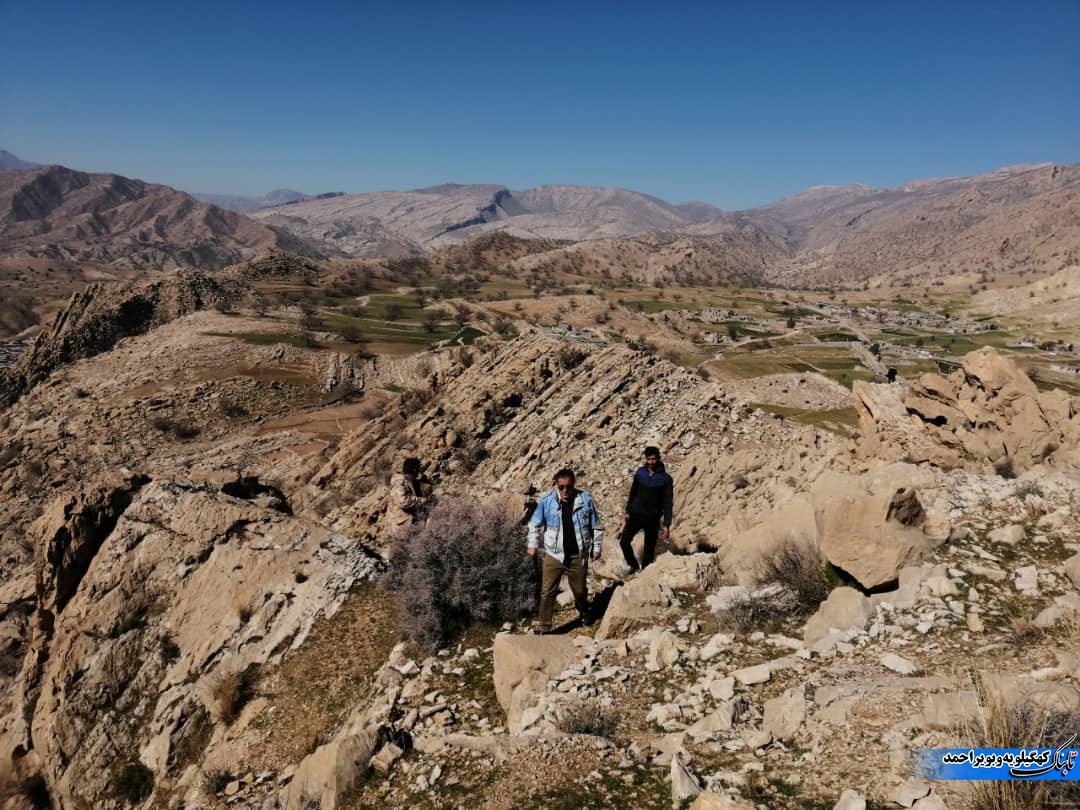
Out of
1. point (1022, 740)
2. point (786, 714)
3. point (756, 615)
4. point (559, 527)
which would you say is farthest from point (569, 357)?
point (1022, 740)

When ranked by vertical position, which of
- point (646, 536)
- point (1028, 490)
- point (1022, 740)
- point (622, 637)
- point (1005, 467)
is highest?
point (1028, 490)

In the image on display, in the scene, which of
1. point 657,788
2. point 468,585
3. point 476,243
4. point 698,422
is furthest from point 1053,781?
point 476,243

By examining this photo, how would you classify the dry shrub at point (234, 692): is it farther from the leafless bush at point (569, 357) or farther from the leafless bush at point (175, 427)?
the leafless bush at point (175, 427)

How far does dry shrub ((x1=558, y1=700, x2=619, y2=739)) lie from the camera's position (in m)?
5.46

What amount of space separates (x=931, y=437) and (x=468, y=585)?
11.2 metres

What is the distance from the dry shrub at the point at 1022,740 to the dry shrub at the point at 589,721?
288 centimetres

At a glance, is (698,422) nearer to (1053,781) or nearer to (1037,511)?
(1037,511)

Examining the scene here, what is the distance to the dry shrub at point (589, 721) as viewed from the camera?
17.9 feet

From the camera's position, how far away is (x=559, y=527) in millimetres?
7859

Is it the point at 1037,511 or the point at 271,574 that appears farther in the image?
the point at 271,574

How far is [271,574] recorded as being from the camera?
1093 centimetres

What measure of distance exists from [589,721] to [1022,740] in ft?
10.7

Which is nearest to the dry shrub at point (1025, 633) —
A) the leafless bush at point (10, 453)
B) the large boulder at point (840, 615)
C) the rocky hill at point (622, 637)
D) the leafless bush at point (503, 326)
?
the rocky hill at point (622, 637)

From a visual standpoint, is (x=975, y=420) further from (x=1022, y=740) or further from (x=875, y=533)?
(x=1022, y=740)
